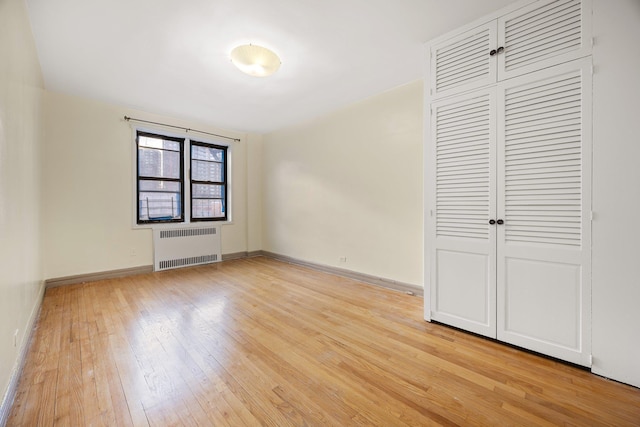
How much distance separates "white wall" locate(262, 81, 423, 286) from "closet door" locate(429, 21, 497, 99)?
2.61 feet

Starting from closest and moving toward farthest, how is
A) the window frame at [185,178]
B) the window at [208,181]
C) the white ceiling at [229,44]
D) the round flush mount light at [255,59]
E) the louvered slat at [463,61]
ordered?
the white ceiling at [229,44] → the louvered slat at [463,61] → the round flush mount light at [255,59] → the window frame at [185,178] → the window at [208,181]

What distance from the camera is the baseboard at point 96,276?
11.8 feet

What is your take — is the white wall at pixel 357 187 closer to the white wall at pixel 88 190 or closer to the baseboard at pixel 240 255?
the baseboard at pixel 240 255

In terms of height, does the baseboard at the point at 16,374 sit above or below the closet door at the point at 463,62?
below

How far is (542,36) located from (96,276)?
5.81 meters

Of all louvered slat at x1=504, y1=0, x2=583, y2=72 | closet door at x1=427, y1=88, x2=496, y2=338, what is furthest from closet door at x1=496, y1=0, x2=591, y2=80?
closet door at x1=427, y1=88, x2=496, y2=338

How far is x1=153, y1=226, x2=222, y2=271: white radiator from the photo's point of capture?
4496 mm

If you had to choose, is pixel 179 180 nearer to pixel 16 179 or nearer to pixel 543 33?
pixel 16 179

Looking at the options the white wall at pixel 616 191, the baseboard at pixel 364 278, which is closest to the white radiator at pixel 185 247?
the baseboard at pixel 364 278

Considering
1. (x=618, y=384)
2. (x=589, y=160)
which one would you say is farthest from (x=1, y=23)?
(x=618, y=384)

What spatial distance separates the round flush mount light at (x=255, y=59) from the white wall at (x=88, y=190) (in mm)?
2709

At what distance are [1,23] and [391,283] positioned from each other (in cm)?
401

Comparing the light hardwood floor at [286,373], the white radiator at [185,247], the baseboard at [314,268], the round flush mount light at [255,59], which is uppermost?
the round flush mount light at [255,59]

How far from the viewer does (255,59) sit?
259cm
